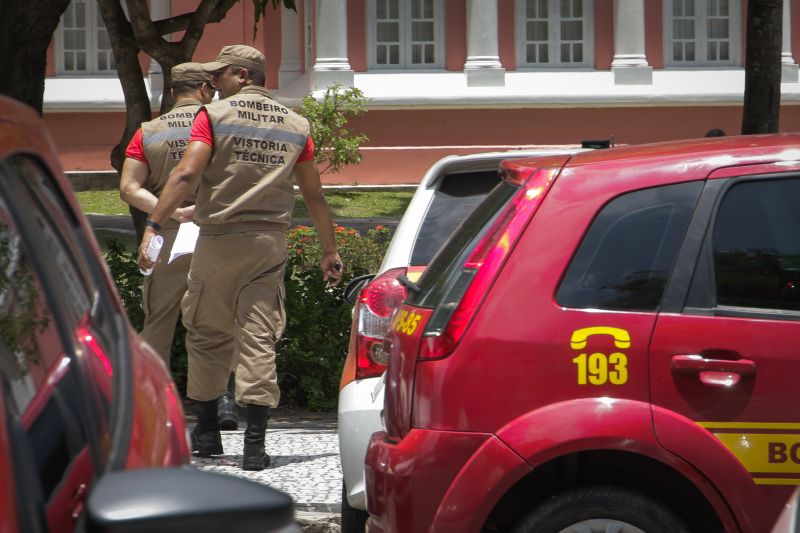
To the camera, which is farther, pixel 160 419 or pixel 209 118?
pixel 209 118

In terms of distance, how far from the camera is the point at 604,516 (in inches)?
156

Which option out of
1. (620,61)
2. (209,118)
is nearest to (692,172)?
(209,118)

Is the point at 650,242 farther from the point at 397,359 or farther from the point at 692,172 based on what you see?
the point at 397,359

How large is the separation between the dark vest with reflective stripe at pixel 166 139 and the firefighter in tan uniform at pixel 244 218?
0.65 m

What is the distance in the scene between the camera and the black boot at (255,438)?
669 cm

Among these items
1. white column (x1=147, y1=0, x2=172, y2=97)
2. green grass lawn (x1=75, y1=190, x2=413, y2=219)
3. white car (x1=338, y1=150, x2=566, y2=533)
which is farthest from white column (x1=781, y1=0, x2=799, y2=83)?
white car (x1=338, y1=150, x2=566, y2=533)

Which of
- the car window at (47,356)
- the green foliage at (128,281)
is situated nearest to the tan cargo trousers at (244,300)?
the green foliage at (128,281)

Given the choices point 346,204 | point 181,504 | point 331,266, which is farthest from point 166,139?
point 346,204

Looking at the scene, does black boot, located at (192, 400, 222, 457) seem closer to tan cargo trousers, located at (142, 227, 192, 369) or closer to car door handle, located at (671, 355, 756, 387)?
tan cargo trousers, located at (142, 227, 192, 369)

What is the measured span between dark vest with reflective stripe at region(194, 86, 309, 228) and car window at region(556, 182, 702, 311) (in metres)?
2.79

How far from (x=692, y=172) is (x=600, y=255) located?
14.8 inches

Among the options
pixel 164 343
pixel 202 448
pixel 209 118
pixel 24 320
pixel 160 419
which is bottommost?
pixel 202 448

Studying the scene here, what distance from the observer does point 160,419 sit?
2.72 m

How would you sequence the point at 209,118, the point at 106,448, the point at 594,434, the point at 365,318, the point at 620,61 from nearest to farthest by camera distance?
the point at 106,448 < the point at 594,434 < the point at 365,318 < the point at 209,118 < the point at 620,61
